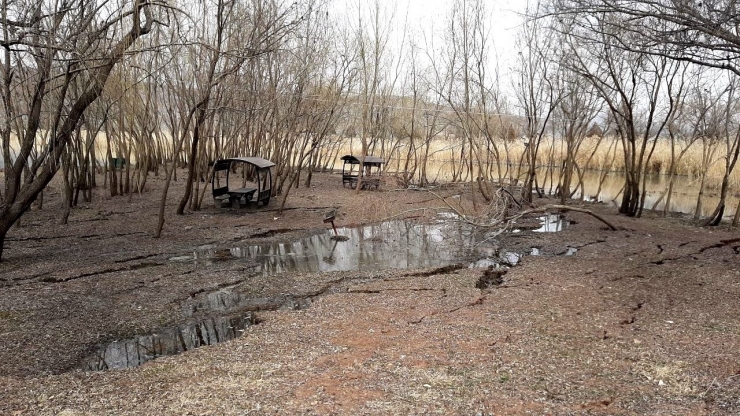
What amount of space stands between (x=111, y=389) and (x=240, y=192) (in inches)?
434

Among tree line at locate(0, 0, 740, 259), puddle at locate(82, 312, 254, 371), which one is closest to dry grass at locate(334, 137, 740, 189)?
tree line at locate(0, 0, 740, 259)

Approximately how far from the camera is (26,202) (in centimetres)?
875

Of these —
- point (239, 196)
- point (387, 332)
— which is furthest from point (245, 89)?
point (387, 332)

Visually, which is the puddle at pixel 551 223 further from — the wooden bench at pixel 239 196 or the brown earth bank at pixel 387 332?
the wooden bench at pixel 239 196

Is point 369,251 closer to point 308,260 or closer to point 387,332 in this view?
point 308,260

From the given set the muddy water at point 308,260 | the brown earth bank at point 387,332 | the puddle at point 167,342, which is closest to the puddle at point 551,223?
the muddy water at point 308,260

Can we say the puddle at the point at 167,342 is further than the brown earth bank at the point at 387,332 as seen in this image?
Yes

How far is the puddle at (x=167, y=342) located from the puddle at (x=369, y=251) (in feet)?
8.42

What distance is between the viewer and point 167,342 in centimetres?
607

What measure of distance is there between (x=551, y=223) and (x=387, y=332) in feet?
34.0

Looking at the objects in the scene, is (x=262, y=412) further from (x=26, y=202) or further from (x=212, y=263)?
(x=26, y=202)

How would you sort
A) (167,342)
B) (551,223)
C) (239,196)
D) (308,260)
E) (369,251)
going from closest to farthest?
1. (167,342)
2. (308,260)
3. (369,251)
4. (551,223)
5. (239,196)

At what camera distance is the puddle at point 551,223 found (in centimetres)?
1388

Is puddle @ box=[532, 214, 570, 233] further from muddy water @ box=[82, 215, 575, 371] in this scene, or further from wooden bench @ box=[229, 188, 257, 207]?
wooden bench @ box=[229, 188, 257, 207]
